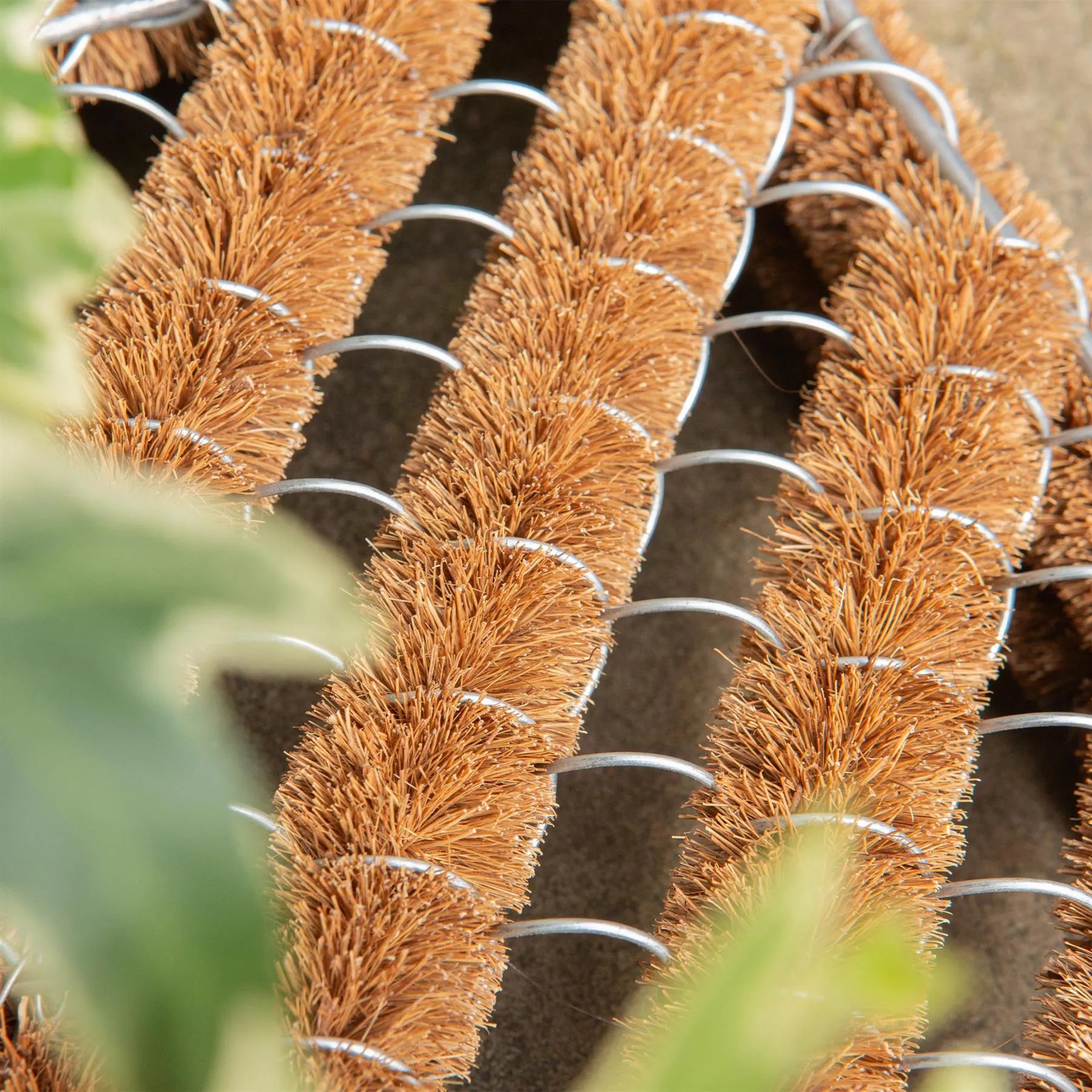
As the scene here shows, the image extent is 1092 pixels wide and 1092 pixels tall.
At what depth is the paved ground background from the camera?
1.47ft

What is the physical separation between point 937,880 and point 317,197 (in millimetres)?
345

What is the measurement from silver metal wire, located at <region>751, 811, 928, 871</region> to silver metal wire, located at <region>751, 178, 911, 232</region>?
26cm

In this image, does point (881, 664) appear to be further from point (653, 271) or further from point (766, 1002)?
point (766, 1002)

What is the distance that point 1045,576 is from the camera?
0.39m

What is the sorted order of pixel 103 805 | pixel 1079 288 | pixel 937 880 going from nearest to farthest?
1. pixel 103 805
2. pixel 937 880
3. pixel 1079 288

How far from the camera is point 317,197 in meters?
0.41

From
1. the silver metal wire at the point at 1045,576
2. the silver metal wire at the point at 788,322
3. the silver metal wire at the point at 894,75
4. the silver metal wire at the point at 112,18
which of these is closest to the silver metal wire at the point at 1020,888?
the silver metal wire at the point at 1045,576

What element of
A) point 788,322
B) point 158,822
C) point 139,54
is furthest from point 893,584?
point 139,54

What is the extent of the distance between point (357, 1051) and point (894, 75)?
18.0 inches

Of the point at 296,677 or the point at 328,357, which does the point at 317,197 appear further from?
the point at 296,677

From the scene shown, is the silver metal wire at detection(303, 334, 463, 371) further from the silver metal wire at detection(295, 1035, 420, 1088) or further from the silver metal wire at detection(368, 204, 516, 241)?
the silver metal wire at detection(295, 1035, 420, 1088)

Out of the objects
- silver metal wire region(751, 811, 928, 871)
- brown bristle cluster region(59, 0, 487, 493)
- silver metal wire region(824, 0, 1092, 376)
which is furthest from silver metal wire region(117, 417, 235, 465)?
silver metal wire region(824, 0, 1092, 376)

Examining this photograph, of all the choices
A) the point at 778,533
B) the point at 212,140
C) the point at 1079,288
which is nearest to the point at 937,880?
the point at 778,533

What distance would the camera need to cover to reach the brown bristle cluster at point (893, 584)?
→ 0.34 m
